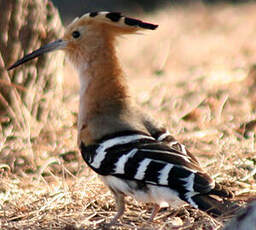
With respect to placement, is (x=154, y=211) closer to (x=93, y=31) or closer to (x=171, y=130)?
(x=93, y=31)

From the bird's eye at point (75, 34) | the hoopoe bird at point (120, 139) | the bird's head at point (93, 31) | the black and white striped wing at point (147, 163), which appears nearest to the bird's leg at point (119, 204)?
the hoopoe bird at point (120, 139)

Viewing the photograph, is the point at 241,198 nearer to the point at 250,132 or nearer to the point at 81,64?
the point at 81,64

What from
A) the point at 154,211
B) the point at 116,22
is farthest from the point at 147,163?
the point at 116,22

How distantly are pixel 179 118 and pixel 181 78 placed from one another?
6.15 ft

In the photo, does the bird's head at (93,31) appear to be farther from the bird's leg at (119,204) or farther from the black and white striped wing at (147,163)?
the bird's leg at (119,204)

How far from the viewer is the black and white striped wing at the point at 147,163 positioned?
11.3 feet

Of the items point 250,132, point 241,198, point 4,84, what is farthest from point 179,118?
point 241,198

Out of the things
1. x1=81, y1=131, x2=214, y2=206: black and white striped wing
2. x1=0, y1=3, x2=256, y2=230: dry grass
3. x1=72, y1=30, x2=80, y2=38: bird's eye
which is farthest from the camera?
x1=72, y1=30, x2=80, y2=38: bird's eye

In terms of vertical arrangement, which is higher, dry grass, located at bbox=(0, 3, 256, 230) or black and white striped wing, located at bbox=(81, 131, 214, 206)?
black and white striped wing, located at bbox=(81, 131, 214, 206)

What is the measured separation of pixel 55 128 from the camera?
5875 mm

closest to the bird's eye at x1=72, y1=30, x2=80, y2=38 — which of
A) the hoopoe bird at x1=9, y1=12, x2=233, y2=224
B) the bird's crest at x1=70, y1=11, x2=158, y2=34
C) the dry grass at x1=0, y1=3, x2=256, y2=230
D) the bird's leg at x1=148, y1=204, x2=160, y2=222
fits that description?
the hoopoe bird at x1=9, y1=12, x2=233, y2=224

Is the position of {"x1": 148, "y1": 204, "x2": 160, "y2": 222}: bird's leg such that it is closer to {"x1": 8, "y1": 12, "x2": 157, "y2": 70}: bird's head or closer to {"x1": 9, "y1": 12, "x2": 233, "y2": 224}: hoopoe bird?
{"x1": 9, "y1": 12, "x2": 233, "y2": 224}: hoopoe bird

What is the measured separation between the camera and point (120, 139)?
148 inches

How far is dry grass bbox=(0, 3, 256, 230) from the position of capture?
4039 millimetres
